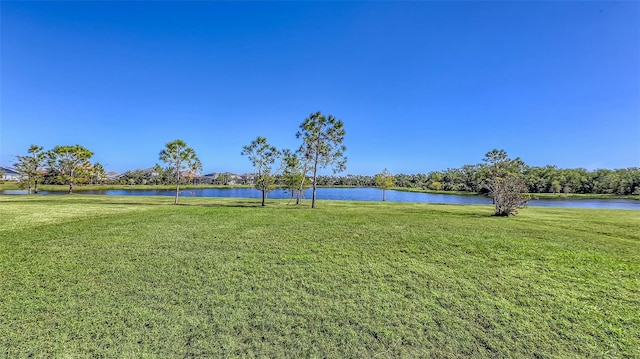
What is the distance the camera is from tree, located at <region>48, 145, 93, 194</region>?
38.0 metres

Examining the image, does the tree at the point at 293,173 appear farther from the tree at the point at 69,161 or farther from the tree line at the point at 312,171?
the tree at the point at 69,161

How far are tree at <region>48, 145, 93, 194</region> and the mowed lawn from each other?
42327mm

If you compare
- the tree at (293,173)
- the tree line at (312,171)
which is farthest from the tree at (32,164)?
the tree at (293,173)

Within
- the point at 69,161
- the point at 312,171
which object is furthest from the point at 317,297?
the point at 69,161

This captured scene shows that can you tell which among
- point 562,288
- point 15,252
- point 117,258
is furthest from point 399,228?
point 15,252

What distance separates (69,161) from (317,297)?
165 ft

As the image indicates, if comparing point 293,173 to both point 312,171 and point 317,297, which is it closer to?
point 312,171

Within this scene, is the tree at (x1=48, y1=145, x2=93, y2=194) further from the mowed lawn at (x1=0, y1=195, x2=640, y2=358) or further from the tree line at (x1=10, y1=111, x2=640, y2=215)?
the mowed lawn at (x1=0, y1=195, x2=640, y2=358)

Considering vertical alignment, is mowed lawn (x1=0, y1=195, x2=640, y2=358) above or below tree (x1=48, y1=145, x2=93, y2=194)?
below

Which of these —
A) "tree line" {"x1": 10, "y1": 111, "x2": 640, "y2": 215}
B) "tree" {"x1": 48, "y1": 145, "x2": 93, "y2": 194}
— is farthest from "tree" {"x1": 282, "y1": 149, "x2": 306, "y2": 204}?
"tree" {"x1": 48, "y1": 145, "x2": 93, "y2": 194}

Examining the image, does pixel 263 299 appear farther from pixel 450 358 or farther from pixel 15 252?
pixel 15 252

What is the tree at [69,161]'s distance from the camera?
1497 inches

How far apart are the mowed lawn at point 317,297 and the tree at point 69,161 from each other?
42.3 m

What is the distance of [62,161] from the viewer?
127ft
